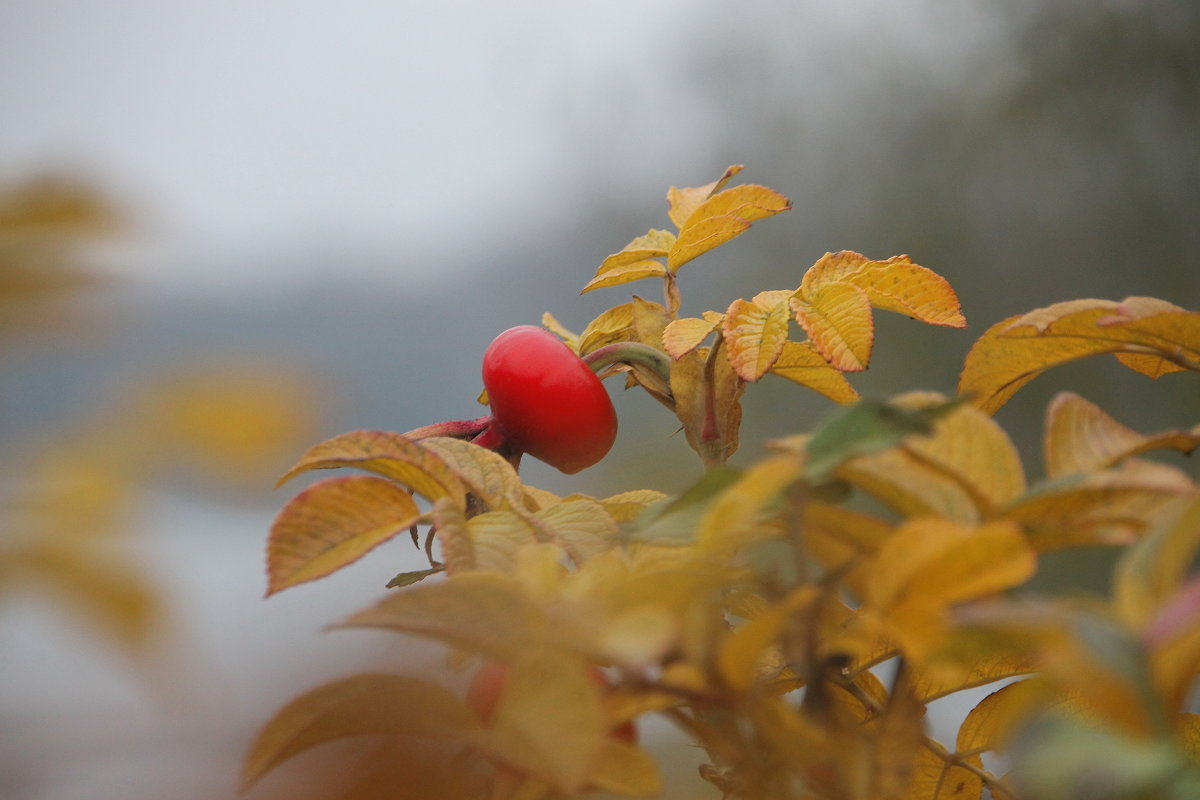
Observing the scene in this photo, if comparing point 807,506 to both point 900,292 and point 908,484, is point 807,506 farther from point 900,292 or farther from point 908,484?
point 900,292

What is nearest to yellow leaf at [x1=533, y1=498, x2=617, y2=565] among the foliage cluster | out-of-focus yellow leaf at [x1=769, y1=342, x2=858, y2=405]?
the foliage cluster

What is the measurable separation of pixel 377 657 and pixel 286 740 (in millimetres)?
18

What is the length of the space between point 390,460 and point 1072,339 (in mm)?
164

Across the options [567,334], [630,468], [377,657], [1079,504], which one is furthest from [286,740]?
[630,468]

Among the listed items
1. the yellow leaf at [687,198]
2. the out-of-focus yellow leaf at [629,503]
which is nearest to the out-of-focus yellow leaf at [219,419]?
the out-of-focus yellow leaf at [629,503]

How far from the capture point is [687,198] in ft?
1.16

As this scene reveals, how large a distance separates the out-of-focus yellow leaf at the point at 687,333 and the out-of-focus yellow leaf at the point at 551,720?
14cm

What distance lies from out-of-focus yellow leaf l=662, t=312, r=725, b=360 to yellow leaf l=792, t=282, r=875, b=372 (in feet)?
0.08

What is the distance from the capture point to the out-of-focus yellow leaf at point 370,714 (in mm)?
147

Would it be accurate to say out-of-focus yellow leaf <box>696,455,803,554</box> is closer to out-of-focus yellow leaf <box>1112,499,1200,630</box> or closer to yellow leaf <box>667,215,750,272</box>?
out-of-focus yellow leaf <box>1112,499,1200,630</box>

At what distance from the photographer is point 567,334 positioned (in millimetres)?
366

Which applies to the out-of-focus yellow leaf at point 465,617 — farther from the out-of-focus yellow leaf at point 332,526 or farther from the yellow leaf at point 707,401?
the yellow leaf at point 707,401

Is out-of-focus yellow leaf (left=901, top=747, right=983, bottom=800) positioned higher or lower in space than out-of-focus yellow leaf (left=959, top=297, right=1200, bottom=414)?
lower

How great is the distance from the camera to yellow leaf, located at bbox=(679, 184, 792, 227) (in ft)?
1.05
